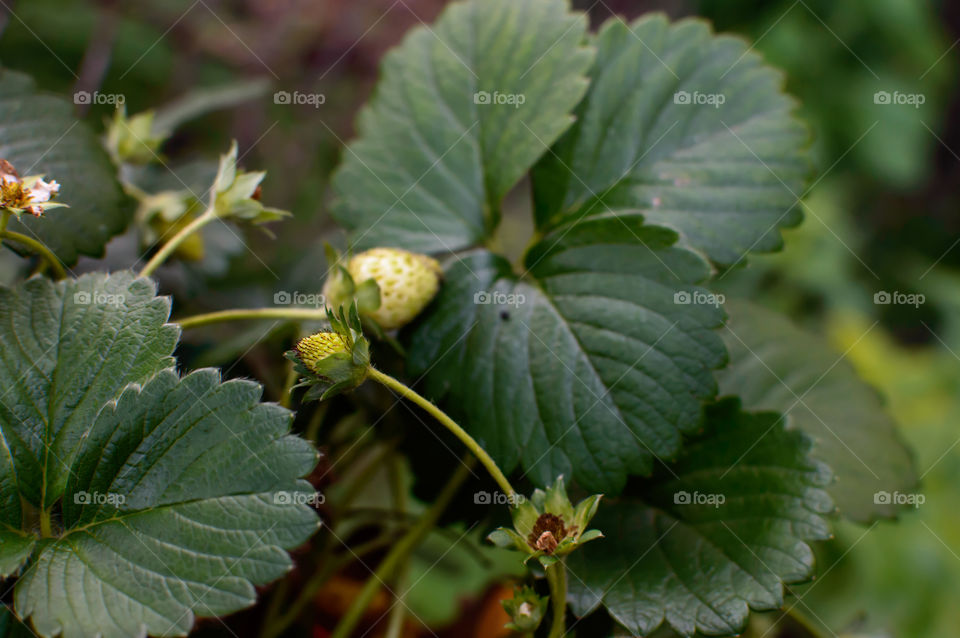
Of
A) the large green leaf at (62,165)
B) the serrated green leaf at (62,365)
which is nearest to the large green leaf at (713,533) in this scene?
the serrated green leaf at (62,365)

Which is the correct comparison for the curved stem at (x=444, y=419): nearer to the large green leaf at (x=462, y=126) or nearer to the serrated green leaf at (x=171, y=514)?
the serrated green leaf at (x=171, y=514)

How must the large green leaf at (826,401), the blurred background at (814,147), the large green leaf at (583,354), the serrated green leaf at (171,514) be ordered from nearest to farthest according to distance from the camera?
the serrated green leaf at (171,514) → the large green leaf at (583,354) → the large green leaf at (826,401) → the blurred background at (814,147)

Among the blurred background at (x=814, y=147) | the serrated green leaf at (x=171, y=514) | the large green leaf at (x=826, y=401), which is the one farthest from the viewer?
the blurred background at (x=814, y=147)

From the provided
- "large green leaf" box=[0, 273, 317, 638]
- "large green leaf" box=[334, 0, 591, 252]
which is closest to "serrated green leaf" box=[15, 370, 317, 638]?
"large green leaf" box=[0, 273, 317, 638]

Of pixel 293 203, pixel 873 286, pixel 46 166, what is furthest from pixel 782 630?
pixel 873 286

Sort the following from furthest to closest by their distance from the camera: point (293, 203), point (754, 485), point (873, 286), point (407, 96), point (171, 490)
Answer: point (873, 286) → point (293, 203) → point (407, 96) → point (754, 485) → point (171, 490)

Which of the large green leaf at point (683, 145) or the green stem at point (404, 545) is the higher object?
the large green leaf at point (683, 145)

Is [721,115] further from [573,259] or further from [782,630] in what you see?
[782,630]
